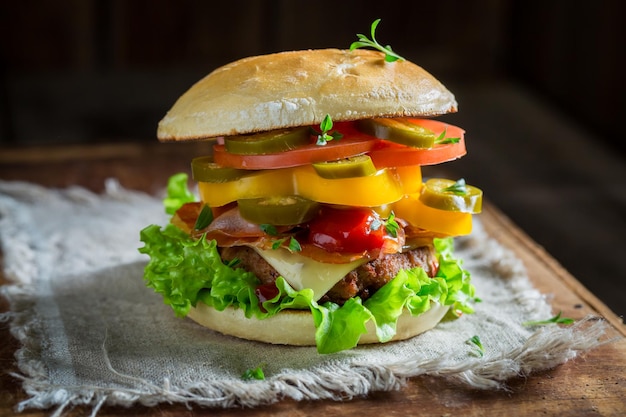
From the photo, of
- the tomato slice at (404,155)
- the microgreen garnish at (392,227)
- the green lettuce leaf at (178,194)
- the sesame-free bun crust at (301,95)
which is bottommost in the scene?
the green lettuce leaf at (178,194)

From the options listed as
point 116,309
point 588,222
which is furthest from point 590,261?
point 116,309

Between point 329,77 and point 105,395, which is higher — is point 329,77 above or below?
above

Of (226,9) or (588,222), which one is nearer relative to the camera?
(588,222)

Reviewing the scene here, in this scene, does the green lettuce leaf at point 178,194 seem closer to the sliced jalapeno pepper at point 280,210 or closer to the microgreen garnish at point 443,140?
the sliced jalapeno pepper at point 280,210

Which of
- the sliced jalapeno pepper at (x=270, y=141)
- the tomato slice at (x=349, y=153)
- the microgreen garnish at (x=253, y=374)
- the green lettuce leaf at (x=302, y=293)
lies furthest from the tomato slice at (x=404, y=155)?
the microgreen garnish at (x=253, y=374)

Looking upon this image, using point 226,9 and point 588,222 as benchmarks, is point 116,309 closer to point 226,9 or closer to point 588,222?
point 588,222

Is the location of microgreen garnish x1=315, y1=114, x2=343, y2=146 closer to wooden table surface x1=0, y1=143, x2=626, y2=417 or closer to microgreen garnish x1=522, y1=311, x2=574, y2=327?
wooden table surface x1=0, y1=143, x2=626, y2=417
